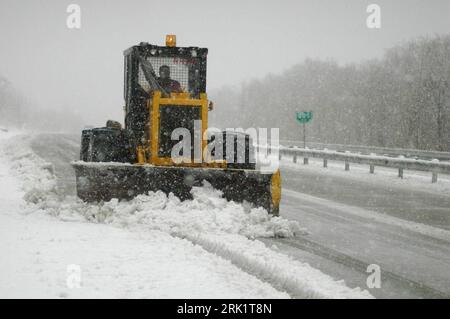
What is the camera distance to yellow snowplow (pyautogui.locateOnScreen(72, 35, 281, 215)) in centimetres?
795

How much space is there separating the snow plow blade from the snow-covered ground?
19 centimetres

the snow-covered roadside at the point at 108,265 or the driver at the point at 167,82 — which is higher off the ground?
the driver at the point at 167,82

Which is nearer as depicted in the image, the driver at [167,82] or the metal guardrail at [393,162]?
the driver at [167,82]

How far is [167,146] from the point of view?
8.74 meters

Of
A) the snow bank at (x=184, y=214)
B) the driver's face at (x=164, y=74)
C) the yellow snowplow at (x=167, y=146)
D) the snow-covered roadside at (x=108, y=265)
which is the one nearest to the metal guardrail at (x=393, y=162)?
the yellow snowplow at (x=167, y=146)

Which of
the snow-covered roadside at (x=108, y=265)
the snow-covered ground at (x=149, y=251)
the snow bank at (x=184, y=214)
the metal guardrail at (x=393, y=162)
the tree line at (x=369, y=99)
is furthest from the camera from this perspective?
the tree line at (x=369, y=99)

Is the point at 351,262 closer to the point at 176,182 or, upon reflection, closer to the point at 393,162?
the point at 176,182

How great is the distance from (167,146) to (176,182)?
99 cm

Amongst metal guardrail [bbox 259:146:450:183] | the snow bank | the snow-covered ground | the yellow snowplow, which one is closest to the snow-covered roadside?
the snow-covered ground

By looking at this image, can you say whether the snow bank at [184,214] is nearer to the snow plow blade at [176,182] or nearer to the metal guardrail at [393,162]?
the snow plow blade at [176,182]

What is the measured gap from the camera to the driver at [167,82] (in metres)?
9.19

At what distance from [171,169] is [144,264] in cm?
275

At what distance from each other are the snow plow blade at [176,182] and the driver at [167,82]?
180cm
